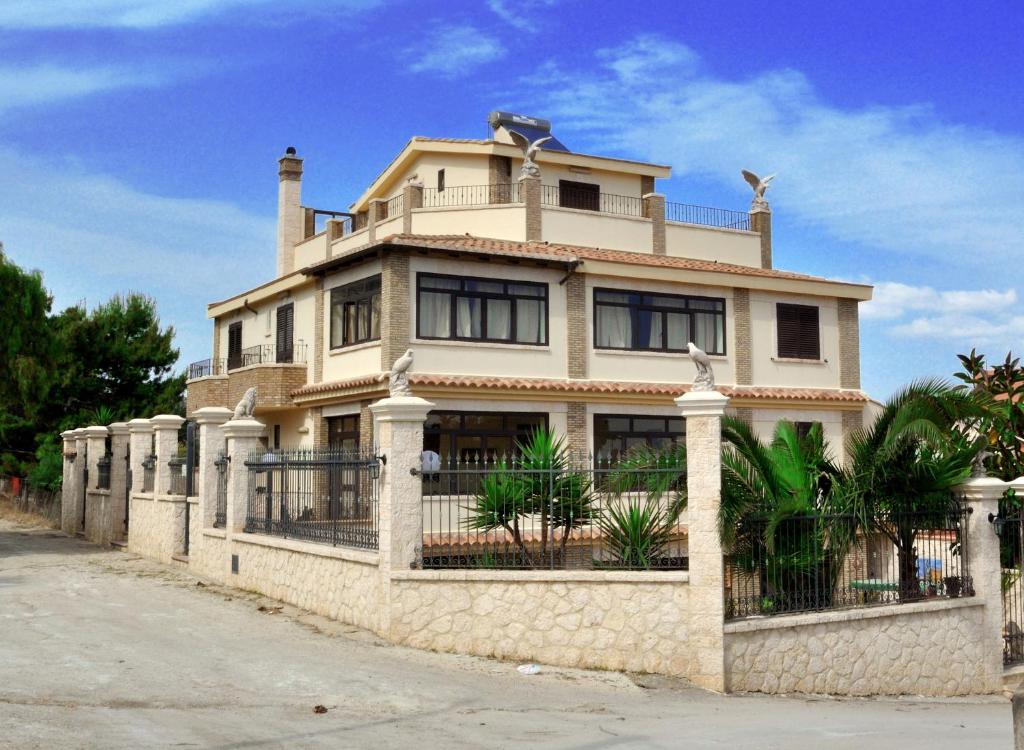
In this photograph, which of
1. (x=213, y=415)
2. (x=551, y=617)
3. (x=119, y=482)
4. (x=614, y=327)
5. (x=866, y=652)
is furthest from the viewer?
(x=119, y=482)

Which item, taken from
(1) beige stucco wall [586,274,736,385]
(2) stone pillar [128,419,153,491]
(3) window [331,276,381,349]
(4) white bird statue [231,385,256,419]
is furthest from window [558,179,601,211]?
(4) white bird statue [231,385,256,419]

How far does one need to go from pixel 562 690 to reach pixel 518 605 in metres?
1.37

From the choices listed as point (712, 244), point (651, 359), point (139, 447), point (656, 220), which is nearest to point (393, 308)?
point (651, 359)

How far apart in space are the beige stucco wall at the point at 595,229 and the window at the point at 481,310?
3.20 m

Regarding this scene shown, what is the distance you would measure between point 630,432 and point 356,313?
7.34m

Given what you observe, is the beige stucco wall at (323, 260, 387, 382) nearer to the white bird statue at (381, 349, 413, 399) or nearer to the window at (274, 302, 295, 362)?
the window at (274, 302, 295, 362)

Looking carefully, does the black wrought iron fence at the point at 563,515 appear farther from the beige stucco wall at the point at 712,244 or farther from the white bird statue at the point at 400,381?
the beige stucco wall at the point at 712,244

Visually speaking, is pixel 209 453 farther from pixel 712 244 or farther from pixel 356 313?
pixel 712 244

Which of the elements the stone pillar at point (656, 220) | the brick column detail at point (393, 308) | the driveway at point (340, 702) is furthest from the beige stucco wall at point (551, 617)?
the stone pillar at point (656, 220)

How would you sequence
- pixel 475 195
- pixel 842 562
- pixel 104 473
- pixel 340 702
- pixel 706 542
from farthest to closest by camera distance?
pixel 475 195 < pixel 104 473 < pixel 842 562 < pixel 706 542 < pixel 340 702

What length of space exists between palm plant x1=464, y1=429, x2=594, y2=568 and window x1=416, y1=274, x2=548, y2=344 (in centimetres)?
1069

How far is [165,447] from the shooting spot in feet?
76.2

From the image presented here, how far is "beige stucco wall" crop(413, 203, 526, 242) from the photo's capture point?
2750 cm

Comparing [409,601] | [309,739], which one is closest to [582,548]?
[409,601]
